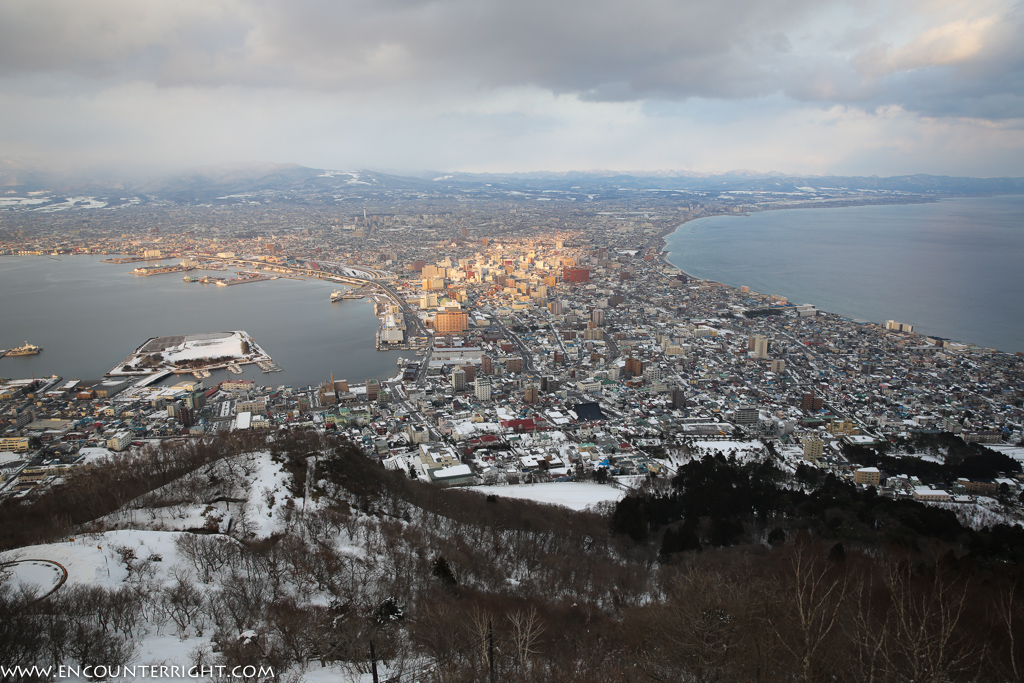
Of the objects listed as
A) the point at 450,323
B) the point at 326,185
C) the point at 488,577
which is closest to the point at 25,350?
the point at 450,323

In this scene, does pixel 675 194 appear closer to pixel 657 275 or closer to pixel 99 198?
pixel 657 275

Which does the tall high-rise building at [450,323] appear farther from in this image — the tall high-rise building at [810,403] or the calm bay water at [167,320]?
the tall high-rise building at [810,403]

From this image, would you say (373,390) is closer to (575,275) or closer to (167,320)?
(167,320)

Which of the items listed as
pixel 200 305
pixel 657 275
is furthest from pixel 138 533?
pixel 657 275

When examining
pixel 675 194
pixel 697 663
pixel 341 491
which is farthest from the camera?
pixel 675 194

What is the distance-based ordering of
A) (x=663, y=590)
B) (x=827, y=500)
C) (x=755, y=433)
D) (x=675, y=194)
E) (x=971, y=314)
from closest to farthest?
(x=663, y=590)
(x=827, y=500)
(x=755, y=433)
(x=971, y=314)
(x=675, y=194)

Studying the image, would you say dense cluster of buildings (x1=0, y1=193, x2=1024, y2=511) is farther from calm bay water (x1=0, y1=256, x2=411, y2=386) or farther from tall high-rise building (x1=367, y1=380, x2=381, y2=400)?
calm bay water (x1=0, y1=256, x2=411, y2=386)
